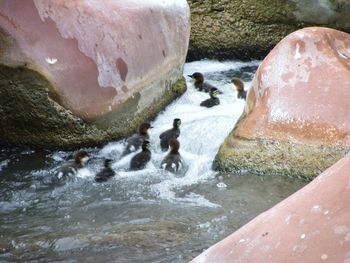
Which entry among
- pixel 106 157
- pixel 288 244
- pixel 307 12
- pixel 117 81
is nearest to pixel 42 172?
pixel 106 157

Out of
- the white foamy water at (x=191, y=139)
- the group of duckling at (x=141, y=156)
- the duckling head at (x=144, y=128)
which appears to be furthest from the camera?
Result: the duckling head at (x=144, y=128)

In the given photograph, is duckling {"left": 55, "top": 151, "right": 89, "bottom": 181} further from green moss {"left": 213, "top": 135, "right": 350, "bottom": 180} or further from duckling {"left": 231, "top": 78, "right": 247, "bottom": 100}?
duckling {"left": 231, "top": 78, "right": 247, "bottom": 100}

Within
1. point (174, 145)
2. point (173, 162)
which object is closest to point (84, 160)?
point (173, 162)

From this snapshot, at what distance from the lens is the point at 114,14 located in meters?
7.73

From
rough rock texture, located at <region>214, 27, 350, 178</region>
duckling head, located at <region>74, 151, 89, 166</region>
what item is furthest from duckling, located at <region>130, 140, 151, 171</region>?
rough rock texture, located at <region>214, 27, 350, 178</region>

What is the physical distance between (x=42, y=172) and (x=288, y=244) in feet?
15.3

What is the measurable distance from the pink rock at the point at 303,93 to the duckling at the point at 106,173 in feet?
4.21

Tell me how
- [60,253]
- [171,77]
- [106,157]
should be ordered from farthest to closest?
1. [171,77]
2. [106,157]
3. [60,253]

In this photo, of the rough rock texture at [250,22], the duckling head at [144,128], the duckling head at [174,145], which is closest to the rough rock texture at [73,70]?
the duckling head at [144,128]

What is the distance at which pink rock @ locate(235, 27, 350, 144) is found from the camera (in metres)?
6.32

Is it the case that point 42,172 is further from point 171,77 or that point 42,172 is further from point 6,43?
point 171,77

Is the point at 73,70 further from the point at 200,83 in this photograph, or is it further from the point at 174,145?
the point at 200,83

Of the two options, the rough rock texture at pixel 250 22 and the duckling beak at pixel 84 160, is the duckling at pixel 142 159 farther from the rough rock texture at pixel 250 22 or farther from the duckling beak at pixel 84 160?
the rough rock texture at pixel 250 22

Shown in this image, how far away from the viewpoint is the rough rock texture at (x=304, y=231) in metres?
2.45
